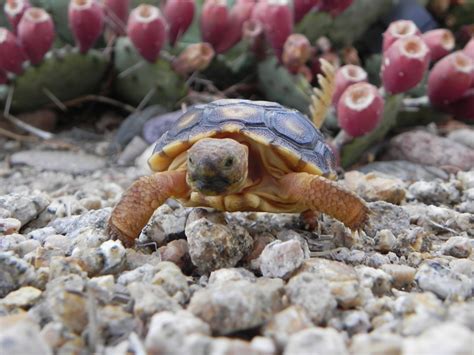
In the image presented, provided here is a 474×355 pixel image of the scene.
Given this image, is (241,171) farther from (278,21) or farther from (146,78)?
(146,78)

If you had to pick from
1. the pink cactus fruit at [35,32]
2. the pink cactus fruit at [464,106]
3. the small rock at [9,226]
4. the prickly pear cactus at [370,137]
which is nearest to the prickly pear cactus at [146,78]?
the pink cactus fruit at [35,32]

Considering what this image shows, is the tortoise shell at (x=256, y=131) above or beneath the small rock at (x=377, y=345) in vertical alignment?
above

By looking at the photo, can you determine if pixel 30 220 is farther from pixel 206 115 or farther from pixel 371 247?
pixel 371 247

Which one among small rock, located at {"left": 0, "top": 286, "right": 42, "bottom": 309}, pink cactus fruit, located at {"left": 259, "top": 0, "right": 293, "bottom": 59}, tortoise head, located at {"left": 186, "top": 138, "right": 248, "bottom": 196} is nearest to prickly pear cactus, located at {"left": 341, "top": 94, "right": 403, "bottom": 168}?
pink cactus fruit, located at {"left": 259, "top": 0, "right": 293, "bottom": 59}

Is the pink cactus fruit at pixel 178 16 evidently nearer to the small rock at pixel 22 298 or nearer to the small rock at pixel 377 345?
the small rock at pixel 22 298

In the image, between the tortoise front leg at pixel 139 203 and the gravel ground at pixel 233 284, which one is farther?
the tortoise front leg at pixel 139 203

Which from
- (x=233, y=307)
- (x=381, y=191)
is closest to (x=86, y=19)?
(x=381, y=191)

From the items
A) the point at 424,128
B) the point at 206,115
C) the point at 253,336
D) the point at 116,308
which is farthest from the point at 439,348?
the point at 424,128
